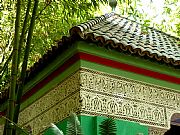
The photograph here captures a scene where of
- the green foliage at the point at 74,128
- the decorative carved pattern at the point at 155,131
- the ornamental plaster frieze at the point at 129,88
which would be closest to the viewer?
the green foliage at the point at 74,128

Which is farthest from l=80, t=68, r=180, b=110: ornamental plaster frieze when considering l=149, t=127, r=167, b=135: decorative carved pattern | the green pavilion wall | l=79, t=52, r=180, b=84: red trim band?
l=149, t=127, r=167, b=135: decorative carved pattern

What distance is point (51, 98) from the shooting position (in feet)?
19.7

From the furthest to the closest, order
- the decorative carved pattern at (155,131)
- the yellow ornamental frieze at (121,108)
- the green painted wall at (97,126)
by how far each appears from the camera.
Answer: the decorative carved pattern at (155,131) < the yellow ornamental frieze at (121,108) < the green painted wall at (97,126)

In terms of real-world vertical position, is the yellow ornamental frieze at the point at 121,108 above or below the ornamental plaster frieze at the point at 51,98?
below

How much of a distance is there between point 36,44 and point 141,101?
2339mm

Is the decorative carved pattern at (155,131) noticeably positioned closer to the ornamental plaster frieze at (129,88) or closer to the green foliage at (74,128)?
the ornamental plaster frieze at (129,88)

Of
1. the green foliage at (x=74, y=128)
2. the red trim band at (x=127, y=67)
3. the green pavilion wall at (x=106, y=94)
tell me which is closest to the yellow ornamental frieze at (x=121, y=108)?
the green pavilion wall at (x=106, y=94)

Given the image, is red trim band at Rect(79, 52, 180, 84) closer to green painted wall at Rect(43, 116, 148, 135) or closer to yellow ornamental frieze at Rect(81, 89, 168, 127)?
yellow ornamental frieze at Rect(81, 89, 168, 127)

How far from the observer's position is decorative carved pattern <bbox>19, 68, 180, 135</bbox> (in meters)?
5.22

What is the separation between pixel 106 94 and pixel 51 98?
1.05 meters

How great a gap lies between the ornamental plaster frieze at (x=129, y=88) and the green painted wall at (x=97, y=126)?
1.39ft

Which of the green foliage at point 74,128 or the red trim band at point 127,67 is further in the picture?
the red trim band at point 127,67

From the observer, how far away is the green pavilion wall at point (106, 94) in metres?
5.23

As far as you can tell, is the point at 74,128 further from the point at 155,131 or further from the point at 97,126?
the point at 155,131
